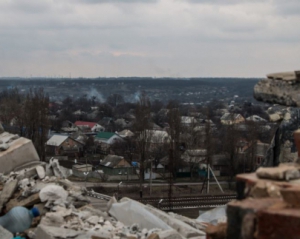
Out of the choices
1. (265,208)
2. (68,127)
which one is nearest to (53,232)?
(265,208)

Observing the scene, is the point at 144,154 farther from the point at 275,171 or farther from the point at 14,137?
the point at 275,171

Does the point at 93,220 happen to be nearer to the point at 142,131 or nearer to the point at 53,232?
the point at 53,232

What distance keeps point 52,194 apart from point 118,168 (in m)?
24.1

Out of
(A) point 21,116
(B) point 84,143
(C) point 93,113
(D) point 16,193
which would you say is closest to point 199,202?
(D) point 16,193

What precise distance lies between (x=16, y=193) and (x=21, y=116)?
76.3 feet

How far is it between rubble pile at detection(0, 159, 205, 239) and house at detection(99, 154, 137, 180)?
2256cm

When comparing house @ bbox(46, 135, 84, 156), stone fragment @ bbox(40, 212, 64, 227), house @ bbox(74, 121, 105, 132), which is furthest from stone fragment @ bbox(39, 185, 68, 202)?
house @ bbox(74, 121, 105, 132)

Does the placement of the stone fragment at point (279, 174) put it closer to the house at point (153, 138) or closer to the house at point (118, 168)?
the house at point (153, 138)

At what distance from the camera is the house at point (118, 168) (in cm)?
2968

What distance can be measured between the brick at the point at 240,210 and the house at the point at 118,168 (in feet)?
87.7

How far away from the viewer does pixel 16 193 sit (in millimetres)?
6645

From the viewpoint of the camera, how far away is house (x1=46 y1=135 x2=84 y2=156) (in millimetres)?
39688

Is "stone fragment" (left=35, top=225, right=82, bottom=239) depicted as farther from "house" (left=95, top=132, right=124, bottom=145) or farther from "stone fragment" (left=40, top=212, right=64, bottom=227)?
"house" (left=95, top=132, right=124, bottom=145)

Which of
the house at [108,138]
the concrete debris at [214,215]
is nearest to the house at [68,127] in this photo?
the house at [108,138]
